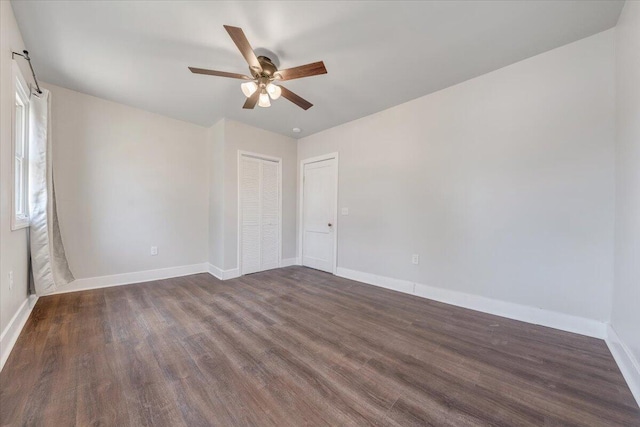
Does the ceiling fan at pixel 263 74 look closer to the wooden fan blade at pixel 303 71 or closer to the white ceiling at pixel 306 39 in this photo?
the wooden fan blade at pixel 303 71

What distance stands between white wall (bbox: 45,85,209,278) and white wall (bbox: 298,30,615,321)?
10.2ft

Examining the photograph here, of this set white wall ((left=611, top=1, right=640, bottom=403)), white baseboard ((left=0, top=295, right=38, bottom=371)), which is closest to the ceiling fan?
white wall ((left=611, top=1, right=640, bottom=403))

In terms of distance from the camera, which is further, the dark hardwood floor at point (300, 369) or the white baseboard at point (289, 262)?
the white baseboard at point (289, 262)

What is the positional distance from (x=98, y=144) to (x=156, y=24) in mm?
2217

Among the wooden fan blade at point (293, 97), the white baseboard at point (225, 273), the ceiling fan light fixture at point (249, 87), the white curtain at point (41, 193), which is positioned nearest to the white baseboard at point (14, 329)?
the white curtain at point (41, 193)

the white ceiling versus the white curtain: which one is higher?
the white ceiling

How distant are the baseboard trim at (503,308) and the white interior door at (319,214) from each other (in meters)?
1.13

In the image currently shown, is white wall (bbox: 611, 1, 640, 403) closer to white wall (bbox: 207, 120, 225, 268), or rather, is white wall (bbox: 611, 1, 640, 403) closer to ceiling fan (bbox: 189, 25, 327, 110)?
ceiling fan (bbox: 189, 25, 327, 110)

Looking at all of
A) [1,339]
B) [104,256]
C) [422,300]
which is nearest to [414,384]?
[422,300]

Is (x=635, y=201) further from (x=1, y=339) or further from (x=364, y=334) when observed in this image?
(x=1, y=339)

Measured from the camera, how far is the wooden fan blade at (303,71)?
6.30 feet

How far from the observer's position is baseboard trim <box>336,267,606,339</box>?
211cm

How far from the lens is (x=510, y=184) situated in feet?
8.03

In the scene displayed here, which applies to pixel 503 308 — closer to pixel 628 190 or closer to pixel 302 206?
pixel 628 190
